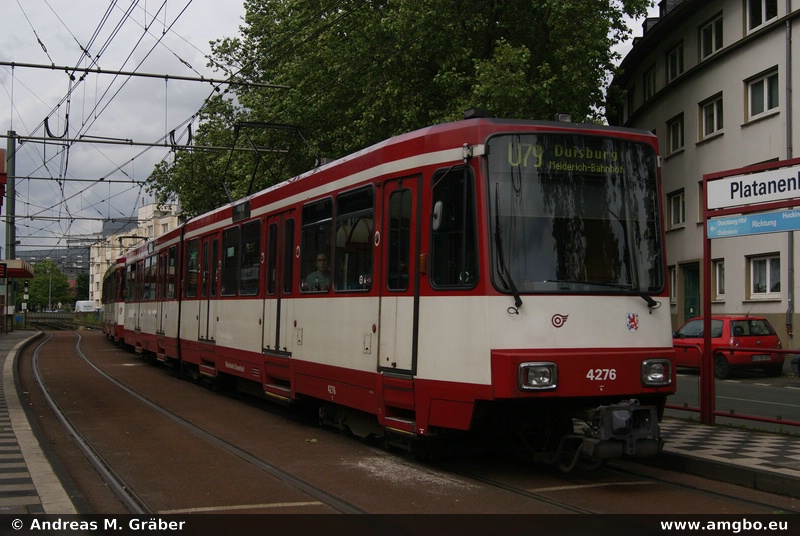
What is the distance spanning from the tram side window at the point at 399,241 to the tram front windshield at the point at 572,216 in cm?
120

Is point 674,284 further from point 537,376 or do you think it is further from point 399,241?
point 537,376

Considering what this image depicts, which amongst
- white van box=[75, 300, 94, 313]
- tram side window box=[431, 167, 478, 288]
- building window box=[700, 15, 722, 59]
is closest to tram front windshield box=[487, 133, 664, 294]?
tram side window box=[431, 167, 478, 288]

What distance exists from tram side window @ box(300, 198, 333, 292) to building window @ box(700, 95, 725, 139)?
21102mm

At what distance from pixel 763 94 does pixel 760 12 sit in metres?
2.58

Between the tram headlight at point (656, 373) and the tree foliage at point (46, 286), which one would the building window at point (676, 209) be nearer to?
the tram headlight at point (656, 373)

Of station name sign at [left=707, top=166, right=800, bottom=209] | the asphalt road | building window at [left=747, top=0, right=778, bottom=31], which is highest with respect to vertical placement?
building window at [left=747, top=0, right=778, bottom=31]

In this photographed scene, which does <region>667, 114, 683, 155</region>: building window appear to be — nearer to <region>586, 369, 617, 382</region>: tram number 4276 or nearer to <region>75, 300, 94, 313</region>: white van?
<region>586, 369, 617, 382</region>: tram number 4276

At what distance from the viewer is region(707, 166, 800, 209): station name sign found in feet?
32.9

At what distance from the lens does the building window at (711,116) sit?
29.2 m

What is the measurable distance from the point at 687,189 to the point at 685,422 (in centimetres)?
2104

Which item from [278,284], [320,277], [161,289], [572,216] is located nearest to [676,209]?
[161,289]

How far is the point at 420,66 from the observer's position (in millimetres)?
24734

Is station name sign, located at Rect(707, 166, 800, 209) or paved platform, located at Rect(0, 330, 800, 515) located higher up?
station name sign, located at Rect(707, 166, 800, 209)
